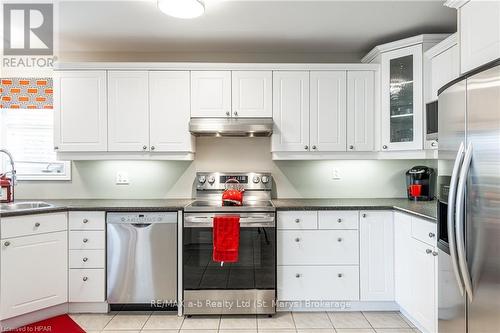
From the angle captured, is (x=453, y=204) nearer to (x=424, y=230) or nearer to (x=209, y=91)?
(x=424, y=230)

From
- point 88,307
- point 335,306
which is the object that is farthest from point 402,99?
point 88,307

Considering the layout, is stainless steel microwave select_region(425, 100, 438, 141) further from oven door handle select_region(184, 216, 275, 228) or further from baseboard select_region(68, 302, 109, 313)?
baseboard select_region(68, 302, 109, 313)

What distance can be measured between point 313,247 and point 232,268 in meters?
0.69

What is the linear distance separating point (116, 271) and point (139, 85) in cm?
164

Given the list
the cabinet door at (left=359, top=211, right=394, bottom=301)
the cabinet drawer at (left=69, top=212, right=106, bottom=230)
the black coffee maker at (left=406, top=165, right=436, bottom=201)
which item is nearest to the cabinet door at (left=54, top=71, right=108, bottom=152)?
the cabinet drawer at (left=69, top=212, right=106, bottom=230)

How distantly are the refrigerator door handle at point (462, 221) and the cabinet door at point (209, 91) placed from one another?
1.91 m

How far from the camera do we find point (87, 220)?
8.20 ft

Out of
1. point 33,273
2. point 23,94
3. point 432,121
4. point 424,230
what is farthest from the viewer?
point 23,94

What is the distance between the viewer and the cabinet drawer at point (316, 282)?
2.53 meters

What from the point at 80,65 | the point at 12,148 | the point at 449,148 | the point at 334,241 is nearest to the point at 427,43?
the point at 449,148

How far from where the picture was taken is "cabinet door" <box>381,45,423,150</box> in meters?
2.60

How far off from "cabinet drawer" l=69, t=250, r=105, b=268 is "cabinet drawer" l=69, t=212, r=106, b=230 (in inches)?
7.7

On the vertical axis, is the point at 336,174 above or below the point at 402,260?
above

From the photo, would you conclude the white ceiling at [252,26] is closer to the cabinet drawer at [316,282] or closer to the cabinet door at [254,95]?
the cabinet door at [254,95]
